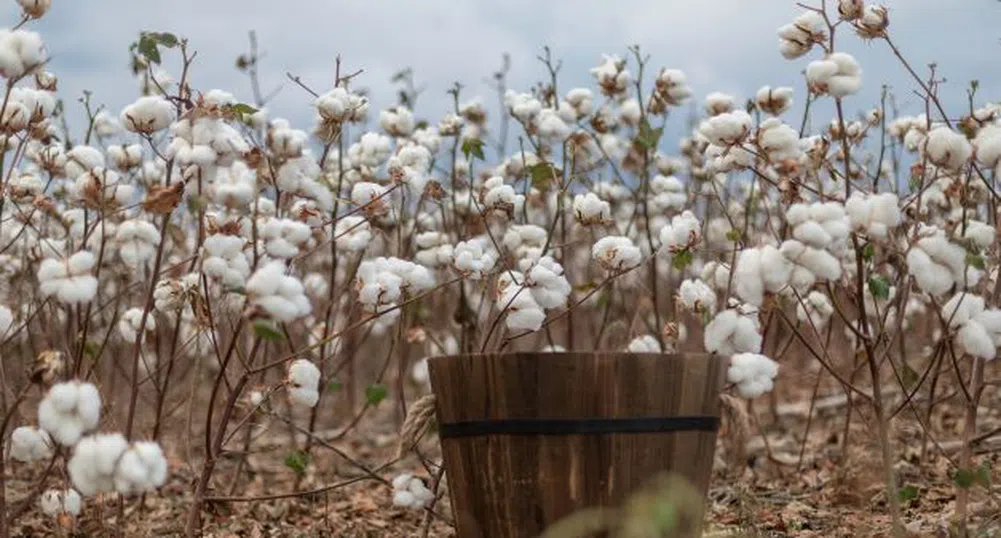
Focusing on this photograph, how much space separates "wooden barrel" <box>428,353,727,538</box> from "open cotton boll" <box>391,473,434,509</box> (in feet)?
1.06

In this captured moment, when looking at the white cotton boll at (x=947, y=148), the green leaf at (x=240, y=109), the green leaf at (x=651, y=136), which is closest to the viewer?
the white cotton boll at (x=947, y=148)

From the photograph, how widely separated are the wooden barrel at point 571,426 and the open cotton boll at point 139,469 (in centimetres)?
74

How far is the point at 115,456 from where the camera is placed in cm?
213

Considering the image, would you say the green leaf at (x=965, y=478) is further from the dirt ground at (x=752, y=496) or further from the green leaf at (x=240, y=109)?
the green leaf at (x=240, y=109)

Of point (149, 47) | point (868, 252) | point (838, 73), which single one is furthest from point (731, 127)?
point (149, 47)

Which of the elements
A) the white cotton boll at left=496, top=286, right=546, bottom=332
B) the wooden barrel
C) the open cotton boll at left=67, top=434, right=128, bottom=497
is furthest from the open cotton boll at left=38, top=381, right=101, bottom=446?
the white cotton boll at left=496, top=286, right=546, bottom=332

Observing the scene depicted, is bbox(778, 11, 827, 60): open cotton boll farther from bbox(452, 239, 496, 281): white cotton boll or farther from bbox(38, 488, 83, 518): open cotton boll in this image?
bbox(38, 488, 83, 518): open cotton boll

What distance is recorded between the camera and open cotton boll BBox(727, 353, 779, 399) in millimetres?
2769

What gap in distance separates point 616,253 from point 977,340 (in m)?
0.79

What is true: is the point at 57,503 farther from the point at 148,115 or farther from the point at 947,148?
the point at 947,148

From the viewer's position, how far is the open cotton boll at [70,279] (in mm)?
2266

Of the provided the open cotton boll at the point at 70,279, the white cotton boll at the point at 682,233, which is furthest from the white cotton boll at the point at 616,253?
the open cotton boll at the point at 70,279

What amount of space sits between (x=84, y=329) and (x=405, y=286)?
703mm

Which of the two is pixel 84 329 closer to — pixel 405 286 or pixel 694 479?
pixel 405 286
